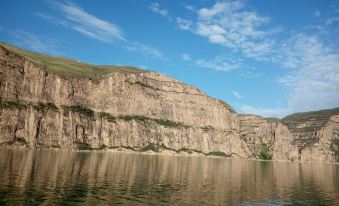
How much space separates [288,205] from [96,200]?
95.2 feet

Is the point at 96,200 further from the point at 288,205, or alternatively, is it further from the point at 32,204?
the point at 288,205

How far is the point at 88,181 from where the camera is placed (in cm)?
6412

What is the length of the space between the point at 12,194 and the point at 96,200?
9.82 metres

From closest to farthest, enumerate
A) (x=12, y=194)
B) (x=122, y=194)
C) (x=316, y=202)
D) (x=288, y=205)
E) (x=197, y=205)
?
(x=12, y=194)
(x=197, y=205)
(x=122, y=194)
(x=288, y=205)
(x=316, y=202)

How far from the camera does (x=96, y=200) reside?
150ft

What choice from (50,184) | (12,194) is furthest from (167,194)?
(12,194)

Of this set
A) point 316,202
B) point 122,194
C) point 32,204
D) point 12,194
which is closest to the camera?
point 32,204

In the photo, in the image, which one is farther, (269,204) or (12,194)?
(269,204)

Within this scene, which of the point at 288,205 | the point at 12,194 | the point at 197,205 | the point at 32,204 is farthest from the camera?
the point at 288,205

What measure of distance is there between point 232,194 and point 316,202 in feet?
44.9

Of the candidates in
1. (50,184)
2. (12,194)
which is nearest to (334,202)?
(50,184)

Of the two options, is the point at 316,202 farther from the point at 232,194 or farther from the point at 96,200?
the point at 96,200

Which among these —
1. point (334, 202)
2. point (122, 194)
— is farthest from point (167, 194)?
point (334, 202)

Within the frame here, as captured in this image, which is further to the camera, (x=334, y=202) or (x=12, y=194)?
(x=334, y=202)
